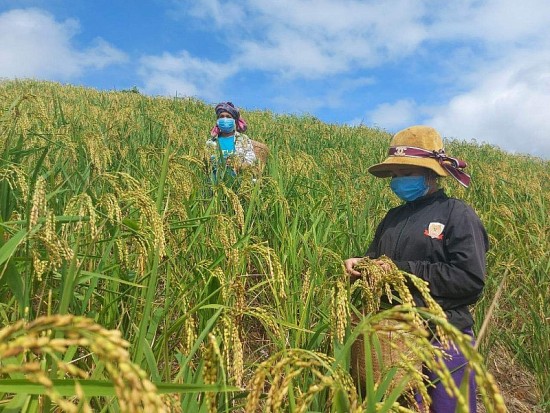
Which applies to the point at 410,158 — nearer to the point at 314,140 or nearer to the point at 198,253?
the point at 198,253

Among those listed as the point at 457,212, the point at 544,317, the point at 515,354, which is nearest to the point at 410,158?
the point at 457,212

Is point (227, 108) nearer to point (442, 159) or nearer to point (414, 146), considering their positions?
point (414, 146)

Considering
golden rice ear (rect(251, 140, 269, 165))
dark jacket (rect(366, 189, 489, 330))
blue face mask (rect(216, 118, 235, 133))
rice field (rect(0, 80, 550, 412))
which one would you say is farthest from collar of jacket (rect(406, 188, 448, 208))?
blue face mask (rect(216, 118, 235, 133))

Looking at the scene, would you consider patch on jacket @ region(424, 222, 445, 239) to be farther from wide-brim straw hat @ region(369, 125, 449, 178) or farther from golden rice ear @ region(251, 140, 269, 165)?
golden rice ear @ region(251, 140, 269, 165)

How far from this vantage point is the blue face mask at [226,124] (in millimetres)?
5363

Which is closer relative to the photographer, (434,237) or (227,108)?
(434,237)

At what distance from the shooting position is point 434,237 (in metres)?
2.29

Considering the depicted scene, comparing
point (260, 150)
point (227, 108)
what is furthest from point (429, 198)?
point (227, 108)

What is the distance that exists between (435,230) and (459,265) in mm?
226

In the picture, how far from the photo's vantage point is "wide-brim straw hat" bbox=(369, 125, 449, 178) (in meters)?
2.38

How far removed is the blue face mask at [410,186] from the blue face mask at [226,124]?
321 cm

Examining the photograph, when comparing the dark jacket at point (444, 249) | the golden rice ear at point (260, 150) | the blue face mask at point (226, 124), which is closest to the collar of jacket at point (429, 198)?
the dark jacket at point (444, 249)

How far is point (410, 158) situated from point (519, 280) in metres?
2.19

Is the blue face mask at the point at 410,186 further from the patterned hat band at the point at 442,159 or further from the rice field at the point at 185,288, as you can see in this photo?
the rice field at the point at 185,288
